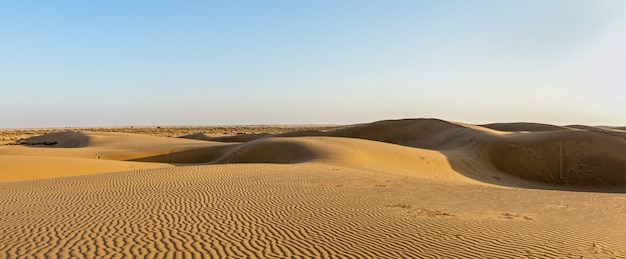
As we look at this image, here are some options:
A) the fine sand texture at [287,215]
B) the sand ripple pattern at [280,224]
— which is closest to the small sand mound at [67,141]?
the fine sand texture at [287,215]

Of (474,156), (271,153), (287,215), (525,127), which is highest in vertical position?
(525,127)

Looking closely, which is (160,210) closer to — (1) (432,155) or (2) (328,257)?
(2) (328,257)

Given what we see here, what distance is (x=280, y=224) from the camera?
27.6 feet

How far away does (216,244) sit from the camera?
686 cm

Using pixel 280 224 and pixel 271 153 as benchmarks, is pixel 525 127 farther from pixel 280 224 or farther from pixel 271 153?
pixel 280 224

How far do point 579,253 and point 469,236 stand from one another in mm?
1606

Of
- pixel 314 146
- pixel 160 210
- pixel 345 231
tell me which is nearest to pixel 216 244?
pixel 345 231

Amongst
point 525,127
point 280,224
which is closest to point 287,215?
point 280,224

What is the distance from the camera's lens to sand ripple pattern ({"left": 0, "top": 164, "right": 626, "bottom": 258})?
21.9ft

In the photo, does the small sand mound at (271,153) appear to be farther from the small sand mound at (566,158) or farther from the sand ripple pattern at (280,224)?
the small sand mound at (566,158)

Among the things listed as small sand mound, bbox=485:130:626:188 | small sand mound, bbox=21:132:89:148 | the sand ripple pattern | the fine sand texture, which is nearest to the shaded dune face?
small sand mound, bbox=485:130:626:188

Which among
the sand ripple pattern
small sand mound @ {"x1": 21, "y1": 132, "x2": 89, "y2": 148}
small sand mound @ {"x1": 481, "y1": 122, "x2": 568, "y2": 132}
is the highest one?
small sand mound @ {"x1": 481, "y1": 122, "x2": 568, "y2": 132}

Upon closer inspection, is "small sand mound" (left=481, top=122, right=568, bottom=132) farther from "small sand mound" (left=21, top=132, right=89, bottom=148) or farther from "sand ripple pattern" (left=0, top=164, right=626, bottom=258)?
"small sand mound" (left=21, top=132, right=89, bottom=148)

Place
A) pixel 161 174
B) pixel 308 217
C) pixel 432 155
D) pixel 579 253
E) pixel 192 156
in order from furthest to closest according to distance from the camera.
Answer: pixel 192 156 < pixel 432 155 < pixel 161 174 < pixel 308 217 < pixel 579 253
